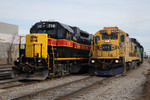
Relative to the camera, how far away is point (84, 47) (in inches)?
568

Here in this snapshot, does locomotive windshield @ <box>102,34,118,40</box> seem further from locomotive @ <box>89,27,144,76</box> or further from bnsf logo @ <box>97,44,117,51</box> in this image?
bnsf logo @ <box>97,44,117,51</box>

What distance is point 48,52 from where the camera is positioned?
10180 mm

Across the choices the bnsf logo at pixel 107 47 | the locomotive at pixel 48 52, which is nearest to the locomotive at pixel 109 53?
the bnsf logo at pixel 107 47

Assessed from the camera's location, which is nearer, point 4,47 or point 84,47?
point 84,47

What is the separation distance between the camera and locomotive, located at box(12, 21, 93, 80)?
927 cm

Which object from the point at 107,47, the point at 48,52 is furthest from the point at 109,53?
the point at 48,52

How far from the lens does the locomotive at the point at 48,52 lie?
927 centimetres

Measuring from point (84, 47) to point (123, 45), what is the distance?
328cm

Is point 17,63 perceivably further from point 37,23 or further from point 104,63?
point 104,63

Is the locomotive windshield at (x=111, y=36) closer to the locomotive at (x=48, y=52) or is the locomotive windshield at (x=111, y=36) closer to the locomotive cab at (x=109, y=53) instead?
the locomotive cab at (x=109, y=53)

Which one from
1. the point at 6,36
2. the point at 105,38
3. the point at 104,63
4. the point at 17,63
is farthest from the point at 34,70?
the point at 6,36

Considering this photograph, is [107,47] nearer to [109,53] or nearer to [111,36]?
[109,53]

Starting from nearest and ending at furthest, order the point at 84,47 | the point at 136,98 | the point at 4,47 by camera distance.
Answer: the point at 136,98 < the point at 84,47 < the point at 4,47

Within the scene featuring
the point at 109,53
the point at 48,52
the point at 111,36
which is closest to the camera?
the point at 48,52
